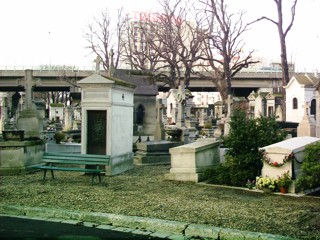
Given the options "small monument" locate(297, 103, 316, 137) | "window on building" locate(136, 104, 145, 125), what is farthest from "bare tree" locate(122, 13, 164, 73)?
"small monument" locate(297, 103, 316, 137)

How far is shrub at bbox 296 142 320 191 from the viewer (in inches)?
324

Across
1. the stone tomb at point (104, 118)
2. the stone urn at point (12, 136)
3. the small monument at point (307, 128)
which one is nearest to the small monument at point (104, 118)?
the stone tomb at point (104, 118)

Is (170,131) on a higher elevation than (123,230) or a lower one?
higher

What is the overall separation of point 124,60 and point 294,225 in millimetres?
41860

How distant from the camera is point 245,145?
1052 centimetres

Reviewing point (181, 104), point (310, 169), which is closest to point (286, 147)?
point (310, 169)

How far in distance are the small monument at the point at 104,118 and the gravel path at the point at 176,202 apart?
119 cm

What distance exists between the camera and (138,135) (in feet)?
68.0

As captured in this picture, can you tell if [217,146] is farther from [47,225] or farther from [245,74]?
[245,74]

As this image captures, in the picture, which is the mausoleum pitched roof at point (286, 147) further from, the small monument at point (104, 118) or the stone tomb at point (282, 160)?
the small monument at point (104, 118)

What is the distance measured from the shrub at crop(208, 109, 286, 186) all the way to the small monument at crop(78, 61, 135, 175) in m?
2.84

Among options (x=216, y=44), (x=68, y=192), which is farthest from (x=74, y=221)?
(x=216, y=44)

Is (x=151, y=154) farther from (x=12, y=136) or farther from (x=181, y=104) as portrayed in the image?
(x=181, y=104)

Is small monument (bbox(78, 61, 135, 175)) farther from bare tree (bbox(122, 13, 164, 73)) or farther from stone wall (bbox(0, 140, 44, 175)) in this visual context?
bare tree (bbox(122, 13, 164, 73))
